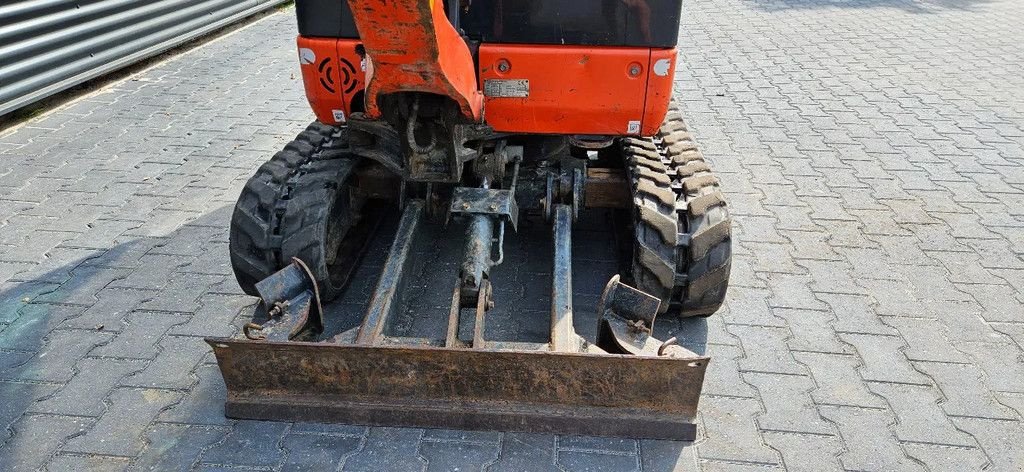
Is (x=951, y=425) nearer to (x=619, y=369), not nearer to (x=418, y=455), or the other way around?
(x=619, y=369)

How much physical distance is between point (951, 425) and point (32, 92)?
311 inches

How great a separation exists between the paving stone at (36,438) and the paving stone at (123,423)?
69 mm

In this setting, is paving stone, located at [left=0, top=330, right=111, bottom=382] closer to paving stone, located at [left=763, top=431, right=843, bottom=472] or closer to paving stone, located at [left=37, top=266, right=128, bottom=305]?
paving stone, located at [left=37, top=266, right=128, bottom=305]

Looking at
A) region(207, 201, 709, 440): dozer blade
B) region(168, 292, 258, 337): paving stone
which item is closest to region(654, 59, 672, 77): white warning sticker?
region(207, 201, 709, 440): dozer blade

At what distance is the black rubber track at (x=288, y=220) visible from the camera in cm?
380

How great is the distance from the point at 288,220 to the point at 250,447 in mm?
1188

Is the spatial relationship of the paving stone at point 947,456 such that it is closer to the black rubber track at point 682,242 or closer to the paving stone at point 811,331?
the paving stone at point 811,331

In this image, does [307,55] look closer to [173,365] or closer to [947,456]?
[173,365]

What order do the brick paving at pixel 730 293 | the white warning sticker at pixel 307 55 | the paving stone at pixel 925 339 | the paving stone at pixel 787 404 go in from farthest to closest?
the paving stone at pixel 925 339 < the white warning sticker at pixel 307 55 < the paving stone at pixel 787 404 < the brick paving at pixel 730 293

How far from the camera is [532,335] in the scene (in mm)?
3953

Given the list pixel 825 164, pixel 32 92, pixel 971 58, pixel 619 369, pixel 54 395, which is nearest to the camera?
pixel 619 369

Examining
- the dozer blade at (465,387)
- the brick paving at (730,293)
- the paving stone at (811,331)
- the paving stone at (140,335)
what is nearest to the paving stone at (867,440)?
the brick paving at (730,293)

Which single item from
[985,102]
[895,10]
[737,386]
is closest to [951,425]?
[737,386]

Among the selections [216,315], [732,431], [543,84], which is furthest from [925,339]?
[216,315]
